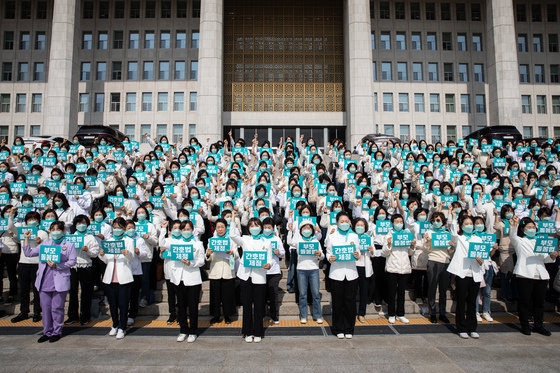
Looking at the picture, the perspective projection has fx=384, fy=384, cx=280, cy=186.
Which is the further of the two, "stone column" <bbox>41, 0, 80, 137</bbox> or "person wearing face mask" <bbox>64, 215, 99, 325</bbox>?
"stone column" <bbox>41, 0, 80, 137</bbox>

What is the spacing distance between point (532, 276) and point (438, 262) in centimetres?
166

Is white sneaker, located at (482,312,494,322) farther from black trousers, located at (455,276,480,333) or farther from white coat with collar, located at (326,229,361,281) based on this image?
white coat with collar, located at (326,229,361,281)

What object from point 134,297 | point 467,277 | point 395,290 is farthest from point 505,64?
point 134,297

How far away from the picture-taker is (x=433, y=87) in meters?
39.0

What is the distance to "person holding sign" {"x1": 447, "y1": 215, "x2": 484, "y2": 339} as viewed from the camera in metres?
7.12

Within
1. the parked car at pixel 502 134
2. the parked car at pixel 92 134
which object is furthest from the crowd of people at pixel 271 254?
the parked car at pixel 502 134

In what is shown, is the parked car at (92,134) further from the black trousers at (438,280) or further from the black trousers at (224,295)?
the black trousers at (438,280)

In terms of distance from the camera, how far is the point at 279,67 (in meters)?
37.6

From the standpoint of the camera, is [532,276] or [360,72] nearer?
[532,276]

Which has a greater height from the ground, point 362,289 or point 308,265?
point 308,265

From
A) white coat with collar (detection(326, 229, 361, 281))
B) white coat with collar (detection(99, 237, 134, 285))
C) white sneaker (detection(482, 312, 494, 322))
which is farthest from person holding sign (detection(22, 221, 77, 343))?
white sneaker (detection(482, 312, 494, 322))

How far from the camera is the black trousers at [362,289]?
7918mm

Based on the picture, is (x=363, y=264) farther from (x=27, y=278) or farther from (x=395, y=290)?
(x=27, y=278)

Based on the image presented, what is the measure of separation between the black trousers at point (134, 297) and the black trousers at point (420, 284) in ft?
19.7
